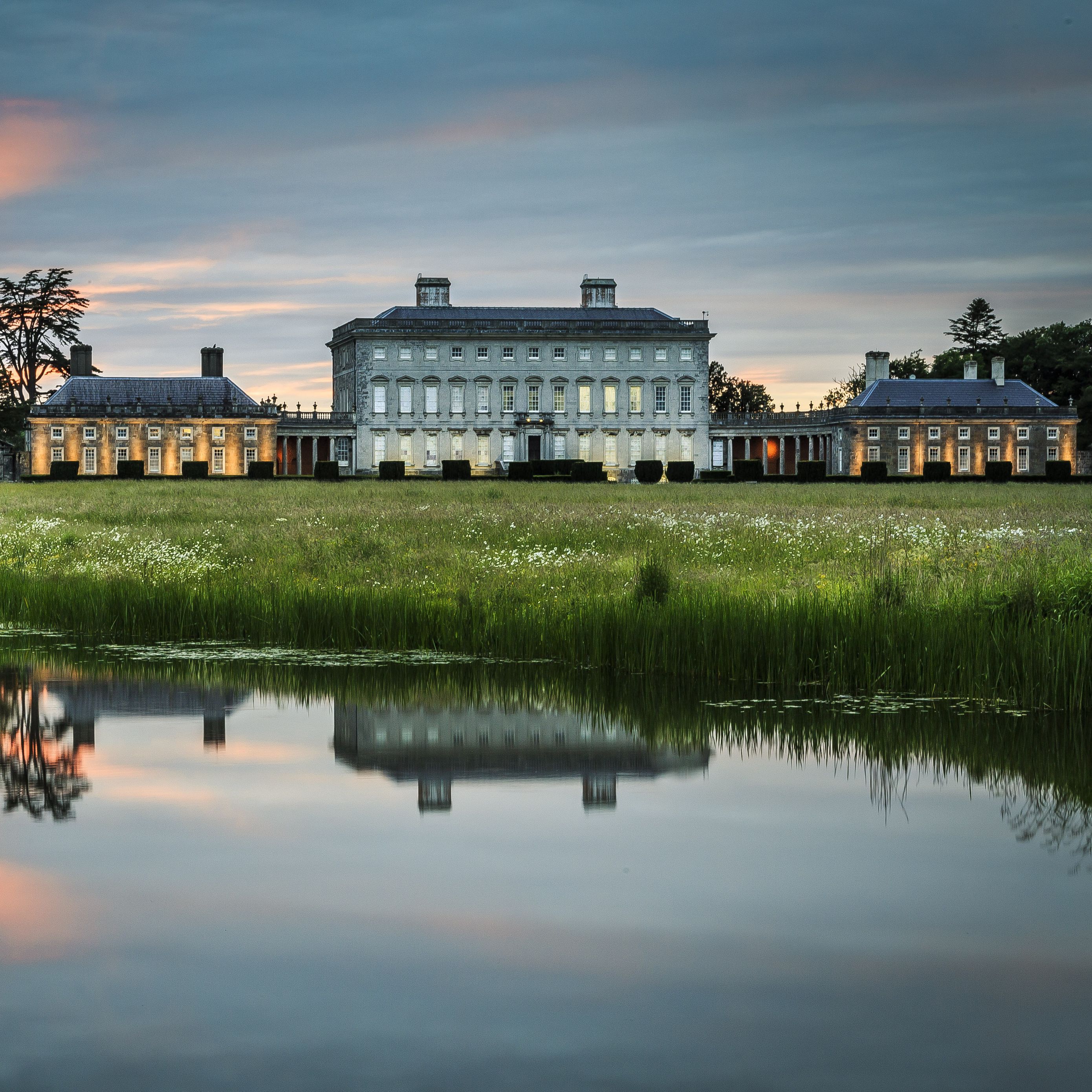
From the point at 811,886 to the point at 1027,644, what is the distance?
5111mm

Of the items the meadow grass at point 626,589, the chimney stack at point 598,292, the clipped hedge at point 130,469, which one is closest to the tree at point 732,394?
the chimney stack at point 598,292

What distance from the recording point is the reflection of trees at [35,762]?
7988 mm

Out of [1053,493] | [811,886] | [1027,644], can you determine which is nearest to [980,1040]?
[811,886]

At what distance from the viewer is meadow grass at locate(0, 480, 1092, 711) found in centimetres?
1135

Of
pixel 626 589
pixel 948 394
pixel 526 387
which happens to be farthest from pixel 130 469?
pixel 626 589

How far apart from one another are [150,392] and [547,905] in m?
90.5

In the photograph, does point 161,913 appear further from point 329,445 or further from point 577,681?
point 329,445

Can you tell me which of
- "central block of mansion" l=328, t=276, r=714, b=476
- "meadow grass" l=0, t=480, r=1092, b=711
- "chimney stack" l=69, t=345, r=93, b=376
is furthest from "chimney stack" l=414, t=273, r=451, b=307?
"meadow grass" l=0, t=480, r=1092, b=711

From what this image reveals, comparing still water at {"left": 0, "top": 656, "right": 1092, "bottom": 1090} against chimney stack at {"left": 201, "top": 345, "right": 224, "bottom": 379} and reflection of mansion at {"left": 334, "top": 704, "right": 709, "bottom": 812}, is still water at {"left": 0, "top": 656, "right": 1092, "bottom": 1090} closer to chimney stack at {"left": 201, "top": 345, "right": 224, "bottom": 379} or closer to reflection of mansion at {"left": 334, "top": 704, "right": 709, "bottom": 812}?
reflection of mansion at {"left": 334, "top": 704, "right": 709, "bottom": 812}

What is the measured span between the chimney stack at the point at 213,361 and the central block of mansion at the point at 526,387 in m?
7.82

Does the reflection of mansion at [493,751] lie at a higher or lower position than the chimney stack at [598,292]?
lower

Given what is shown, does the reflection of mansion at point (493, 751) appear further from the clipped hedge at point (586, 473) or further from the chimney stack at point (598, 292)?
the chimney stack at point (598, 292)

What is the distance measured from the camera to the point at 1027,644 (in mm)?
10797

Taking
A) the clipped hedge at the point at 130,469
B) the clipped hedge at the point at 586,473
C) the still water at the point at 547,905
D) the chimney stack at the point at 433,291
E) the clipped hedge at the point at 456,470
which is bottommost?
the still water at the point at 547,905
